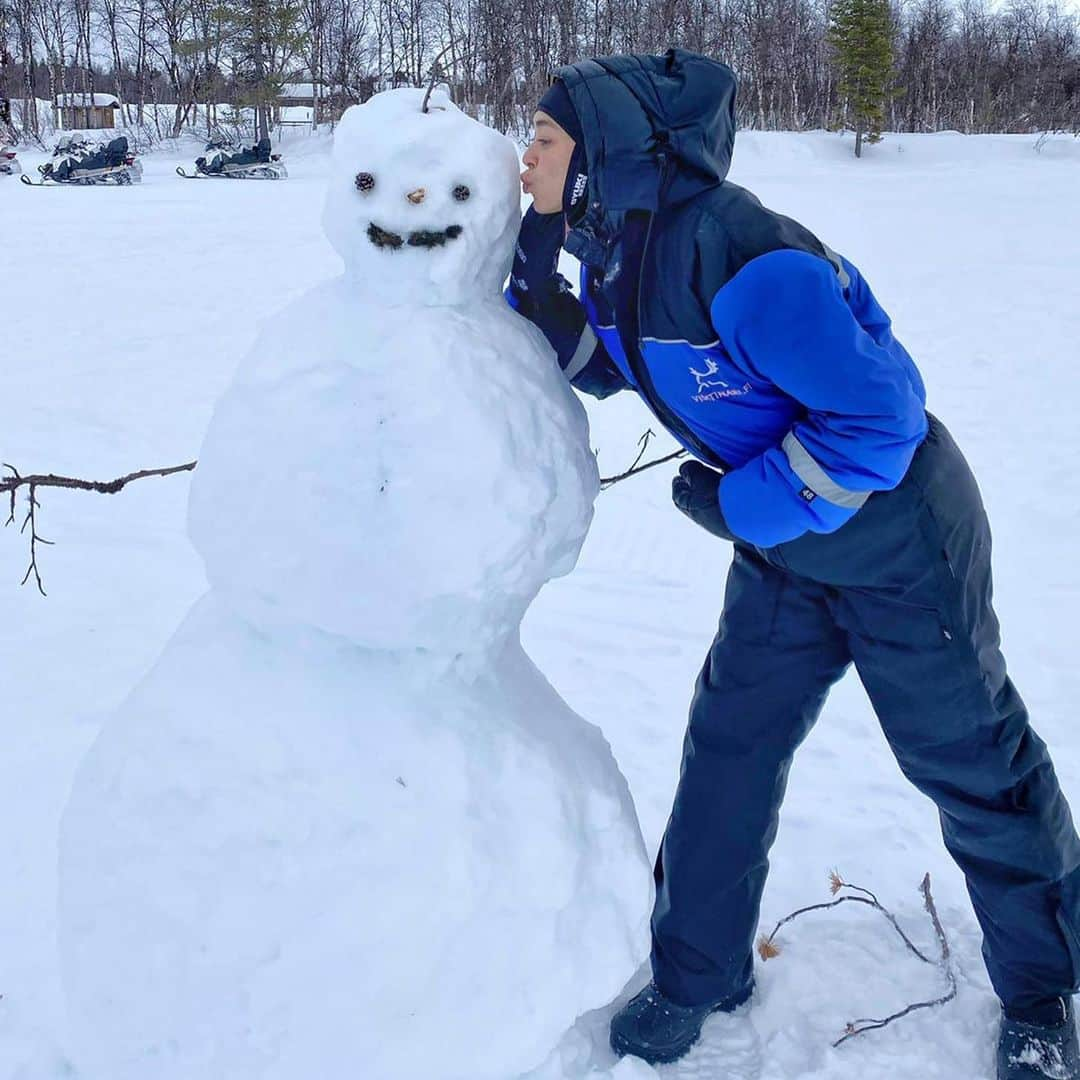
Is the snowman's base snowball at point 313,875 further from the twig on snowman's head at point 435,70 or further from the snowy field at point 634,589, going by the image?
the twig on snowman's head at point 435,70

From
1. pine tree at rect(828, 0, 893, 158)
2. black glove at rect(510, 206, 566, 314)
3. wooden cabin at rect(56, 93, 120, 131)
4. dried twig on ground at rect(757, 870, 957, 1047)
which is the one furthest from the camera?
wooden cabin at rect(56, 93, 120, 131)

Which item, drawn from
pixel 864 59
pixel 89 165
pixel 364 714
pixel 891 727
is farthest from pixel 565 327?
pixel 864 59

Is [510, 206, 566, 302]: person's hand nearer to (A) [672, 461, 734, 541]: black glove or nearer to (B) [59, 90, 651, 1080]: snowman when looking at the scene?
(B) [59, 90, 651, 1080]: snowman

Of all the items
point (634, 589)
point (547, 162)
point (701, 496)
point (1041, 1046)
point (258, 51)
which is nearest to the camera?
point (547, 162)

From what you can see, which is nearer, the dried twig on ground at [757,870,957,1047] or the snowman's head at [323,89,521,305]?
the snowman's head at [323,89,521,305]

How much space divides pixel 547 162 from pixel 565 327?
246 millimetres

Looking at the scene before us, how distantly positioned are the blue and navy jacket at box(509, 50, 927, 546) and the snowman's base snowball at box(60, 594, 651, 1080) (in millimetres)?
495

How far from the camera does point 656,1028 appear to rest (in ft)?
5.63

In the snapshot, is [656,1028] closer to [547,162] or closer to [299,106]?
[547,162]

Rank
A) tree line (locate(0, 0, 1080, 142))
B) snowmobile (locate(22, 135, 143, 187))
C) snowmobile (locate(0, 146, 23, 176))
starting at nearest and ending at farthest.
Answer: snowmobile (locate(22, 135, 143, 187))
snowmobile (locate(0, 146, 23, 176))
tree line (locate(0, 0, 1080, 142))

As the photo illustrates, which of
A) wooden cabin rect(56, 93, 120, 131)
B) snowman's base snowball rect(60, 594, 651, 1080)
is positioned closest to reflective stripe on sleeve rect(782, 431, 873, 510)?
snowman's base snowball rect(60, 594, 651, 1080)

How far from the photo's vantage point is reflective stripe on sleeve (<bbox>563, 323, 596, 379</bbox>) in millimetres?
1548

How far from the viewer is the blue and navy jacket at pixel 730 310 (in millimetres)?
1309

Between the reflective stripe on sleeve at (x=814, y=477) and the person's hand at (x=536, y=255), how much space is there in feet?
1.33
